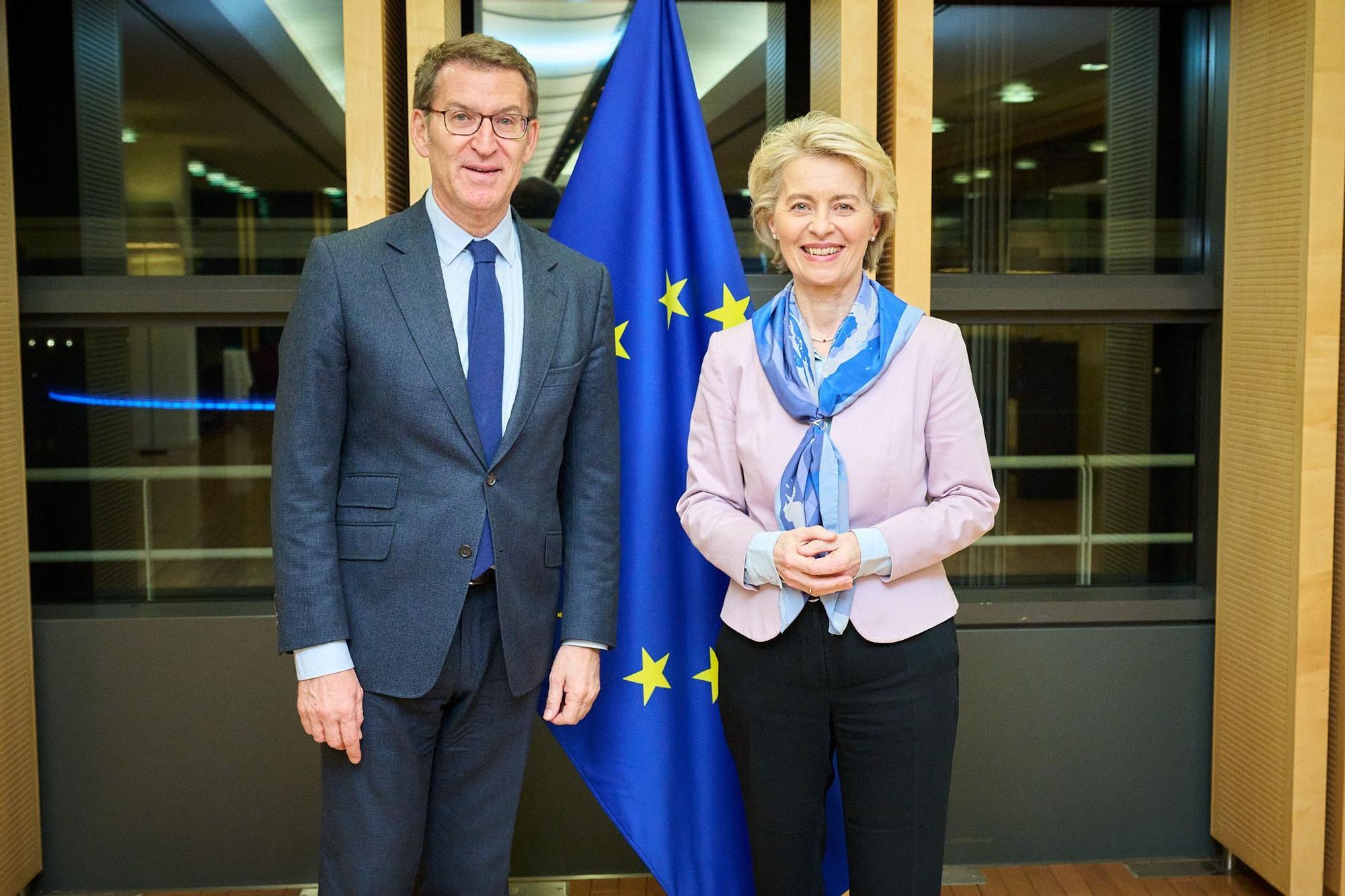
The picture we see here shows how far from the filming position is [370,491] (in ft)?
6.06

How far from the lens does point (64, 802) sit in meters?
3.13

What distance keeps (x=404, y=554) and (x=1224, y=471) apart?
241 centimetres

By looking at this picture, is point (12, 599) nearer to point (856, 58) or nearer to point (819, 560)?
point (819, 560)

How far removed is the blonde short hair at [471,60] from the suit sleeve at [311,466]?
0.33 meters

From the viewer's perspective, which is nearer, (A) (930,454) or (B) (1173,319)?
(A) (930,454)

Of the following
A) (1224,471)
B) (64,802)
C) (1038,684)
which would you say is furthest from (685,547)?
(64,802)

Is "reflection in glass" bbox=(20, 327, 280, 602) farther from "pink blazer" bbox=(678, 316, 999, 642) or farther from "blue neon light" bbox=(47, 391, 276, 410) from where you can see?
"pink blazer" bbox=(678, 316, 999, 642)

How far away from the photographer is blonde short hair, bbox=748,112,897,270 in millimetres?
1963

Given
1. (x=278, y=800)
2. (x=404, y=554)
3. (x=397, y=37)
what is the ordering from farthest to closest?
1. (x=278, y=800)
2. (x=397, y=37)
3. (x=404, y=554)

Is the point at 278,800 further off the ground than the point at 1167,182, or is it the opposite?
the point at 1167,182

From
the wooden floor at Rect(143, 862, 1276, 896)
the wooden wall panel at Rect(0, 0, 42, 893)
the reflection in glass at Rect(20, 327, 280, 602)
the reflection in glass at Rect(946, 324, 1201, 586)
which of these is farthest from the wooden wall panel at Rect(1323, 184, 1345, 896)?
the wooden wall panel at Rect(0, 0, 42, 893)

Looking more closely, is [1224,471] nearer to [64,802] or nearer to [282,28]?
[282,28]

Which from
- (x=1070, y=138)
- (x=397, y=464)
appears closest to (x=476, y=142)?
(x=397, y=464)

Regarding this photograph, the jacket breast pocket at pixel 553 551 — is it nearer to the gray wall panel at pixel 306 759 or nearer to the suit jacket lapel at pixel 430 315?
the suit jacket lapel at pixel 430 315
